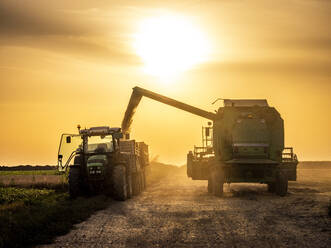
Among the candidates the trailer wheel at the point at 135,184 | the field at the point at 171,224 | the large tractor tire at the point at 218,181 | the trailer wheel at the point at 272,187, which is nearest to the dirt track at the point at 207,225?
the field at the point at 171,224

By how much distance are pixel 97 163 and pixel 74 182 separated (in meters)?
1.30

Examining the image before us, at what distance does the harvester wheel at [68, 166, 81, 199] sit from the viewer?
2170 cm

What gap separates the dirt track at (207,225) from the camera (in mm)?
11758

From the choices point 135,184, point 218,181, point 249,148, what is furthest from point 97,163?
point 249,148

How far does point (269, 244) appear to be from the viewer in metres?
11.4

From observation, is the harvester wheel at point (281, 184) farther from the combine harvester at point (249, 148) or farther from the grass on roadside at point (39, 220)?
the grass on roadside at point (39, 220)

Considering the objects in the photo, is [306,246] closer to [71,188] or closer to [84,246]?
[84,246]

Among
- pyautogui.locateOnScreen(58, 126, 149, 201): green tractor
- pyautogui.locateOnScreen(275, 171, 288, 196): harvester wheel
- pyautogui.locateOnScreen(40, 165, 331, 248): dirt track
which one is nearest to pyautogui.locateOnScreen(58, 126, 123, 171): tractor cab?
pyautogui.locateOnScreen(58, 126, 149, 201): green tractor

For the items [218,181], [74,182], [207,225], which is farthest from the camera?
[218,181]

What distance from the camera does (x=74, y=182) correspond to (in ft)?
71.3

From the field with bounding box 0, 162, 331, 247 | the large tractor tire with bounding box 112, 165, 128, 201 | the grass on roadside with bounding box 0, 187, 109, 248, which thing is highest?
the large tractor tire with bounding box 112, 165, 128, 201

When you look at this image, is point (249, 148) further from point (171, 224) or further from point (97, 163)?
point (171, 224)

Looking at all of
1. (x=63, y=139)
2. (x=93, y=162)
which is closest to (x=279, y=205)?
(x=93, y=162)

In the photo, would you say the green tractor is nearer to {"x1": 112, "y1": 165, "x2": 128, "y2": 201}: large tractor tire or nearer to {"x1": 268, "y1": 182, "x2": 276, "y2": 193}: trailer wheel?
{"x1": 112, "y1": 165, "x2": 128, "y2": 201}: large tractor tire
